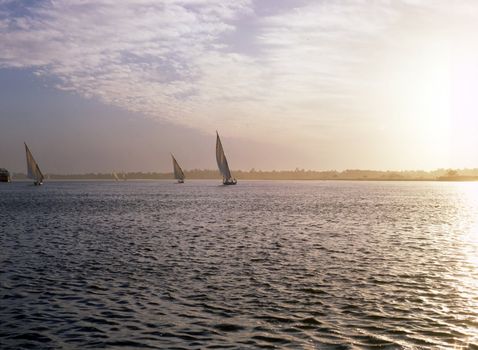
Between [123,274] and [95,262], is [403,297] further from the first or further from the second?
[95,262]

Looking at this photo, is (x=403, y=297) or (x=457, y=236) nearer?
(x=403, y=297)

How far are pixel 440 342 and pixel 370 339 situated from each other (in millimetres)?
2380

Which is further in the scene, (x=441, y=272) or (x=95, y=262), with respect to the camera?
(x=95, y=262)

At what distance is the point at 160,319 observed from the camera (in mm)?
18328

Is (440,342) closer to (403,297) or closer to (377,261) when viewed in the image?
(403,297)

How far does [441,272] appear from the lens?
95.6 feet

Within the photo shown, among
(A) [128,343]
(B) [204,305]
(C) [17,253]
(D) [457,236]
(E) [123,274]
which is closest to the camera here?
(A) [128,343]

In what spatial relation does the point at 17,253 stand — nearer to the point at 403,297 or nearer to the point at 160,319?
the point at 160,319

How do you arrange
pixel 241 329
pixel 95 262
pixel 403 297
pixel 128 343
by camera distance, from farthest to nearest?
pixel 95 262 → pixel 403 297 → pixel 241 329 → pixel 128 343

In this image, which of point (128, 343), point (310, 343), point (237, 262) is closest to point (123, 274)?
point (237, 262)

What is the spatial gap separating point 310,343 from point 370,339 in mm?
2200

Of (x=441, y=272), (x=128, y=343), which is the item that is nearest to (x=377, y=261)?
(x=441, y=272)

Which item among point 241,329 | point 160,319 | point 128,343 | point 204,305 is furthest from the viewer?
point 204,305

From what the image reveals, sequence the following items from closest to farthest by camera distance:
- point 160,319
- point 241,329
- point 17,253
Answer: point 241,329, point 160,319, point 17,253
